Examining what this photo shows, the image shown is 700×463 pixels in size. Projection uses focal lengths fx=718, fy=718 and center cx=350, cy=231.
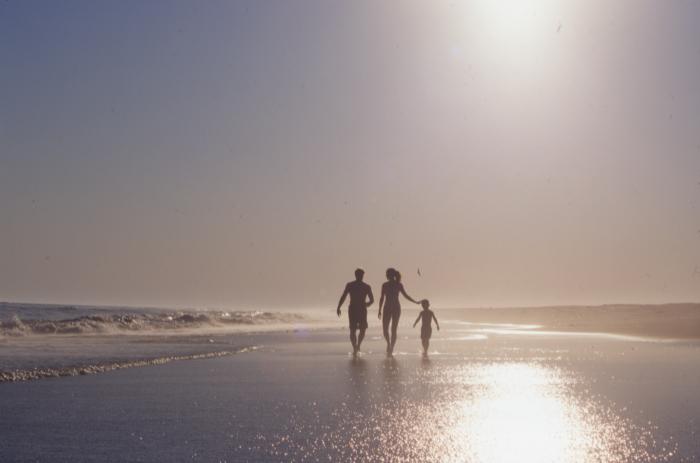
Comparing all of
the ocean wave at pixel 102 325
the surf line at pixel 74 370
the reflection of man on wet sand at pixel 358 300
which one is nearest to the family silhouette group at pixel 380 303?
the reflection of man on wet sand at pixel 358 300

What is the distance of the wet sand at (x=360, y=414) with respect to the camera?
5336 mm

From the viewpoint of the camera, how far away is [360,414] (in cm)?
712

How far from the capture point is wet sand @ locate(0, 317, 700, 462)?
5336mm

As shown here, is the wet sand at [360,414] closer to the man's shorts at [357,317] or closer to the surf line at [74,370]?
the surf line at [74,370]

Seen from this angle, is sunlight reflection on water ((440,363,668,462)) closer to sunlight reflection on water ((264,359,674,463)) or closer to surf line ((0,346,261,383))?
sunlight reflection on water ((264,359,674,463))

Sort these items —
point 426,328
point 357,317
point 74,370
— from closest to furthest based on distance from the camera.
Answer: point 74,370
point 357,317
point 426,328

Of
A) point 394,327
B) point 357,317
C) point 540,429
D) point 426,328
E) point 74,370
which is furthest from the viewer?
point 426,328

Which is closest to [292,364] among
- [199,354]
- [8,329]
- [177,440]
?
[199,354]

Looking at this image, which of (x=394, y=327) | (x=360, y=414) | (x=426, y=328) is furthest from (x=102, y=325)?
(x=360, y=414)

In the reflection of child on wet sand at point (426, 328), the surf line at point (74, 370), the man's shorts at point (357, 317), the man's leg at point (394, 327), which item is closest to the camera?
the surf line at point (74, 370)

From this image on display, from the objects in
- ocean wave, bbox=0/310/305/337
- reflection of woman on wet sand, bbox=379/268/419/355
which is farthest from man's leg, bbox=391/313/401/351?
ocean wave, bbox=0/310/305/337

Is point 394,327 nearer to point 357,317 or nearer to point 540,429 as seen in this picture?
point 357,317

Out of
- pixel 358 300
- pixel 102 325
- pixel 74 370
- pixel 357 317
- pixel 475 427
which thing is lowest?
pixel 475 427

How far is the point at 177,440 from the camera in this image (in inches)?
227
